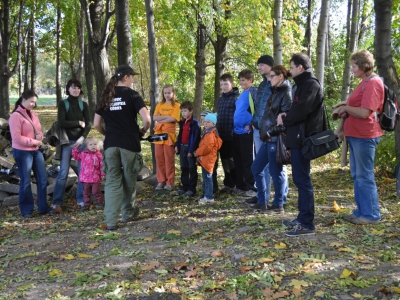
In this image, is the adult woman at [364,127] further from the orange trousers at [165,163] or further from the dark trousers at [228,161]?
the orange trousers at [165,163]

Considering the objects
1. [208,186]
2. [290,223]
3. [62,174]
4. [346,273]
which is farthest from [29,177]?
[346,273]

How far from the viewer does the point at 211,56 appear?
82.3ft

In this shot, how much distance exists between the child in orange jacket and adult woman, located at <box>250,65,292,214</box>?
1131 mm

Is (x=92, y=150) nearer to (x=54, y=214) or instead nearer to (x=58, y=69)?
(x=54, y=214)

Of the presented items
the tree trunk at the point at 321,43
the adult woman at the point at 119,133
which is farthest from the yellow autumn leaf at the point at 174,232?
the tree trunk at the point at 321,43

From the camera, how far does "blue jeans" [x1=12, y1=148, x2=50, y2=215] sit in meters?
7.41

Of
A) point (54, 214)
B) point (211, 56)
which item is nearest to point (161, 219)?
point (54, 214)

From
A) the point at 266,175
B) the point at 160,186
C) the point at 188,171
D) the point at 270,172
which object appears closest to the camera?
the point at 270,172

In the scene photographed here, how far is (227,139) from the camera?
8.04m

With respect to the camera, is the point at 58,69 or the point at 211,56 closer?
the point at 211,56

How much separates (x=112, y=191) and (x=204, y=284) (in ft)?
8.38

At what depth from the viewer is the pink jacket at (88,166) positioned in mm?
8023

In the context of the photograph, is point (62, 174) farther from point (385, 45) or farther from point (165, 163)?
point (385, 45)

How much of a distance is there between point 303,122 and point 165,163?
13.1 ft
